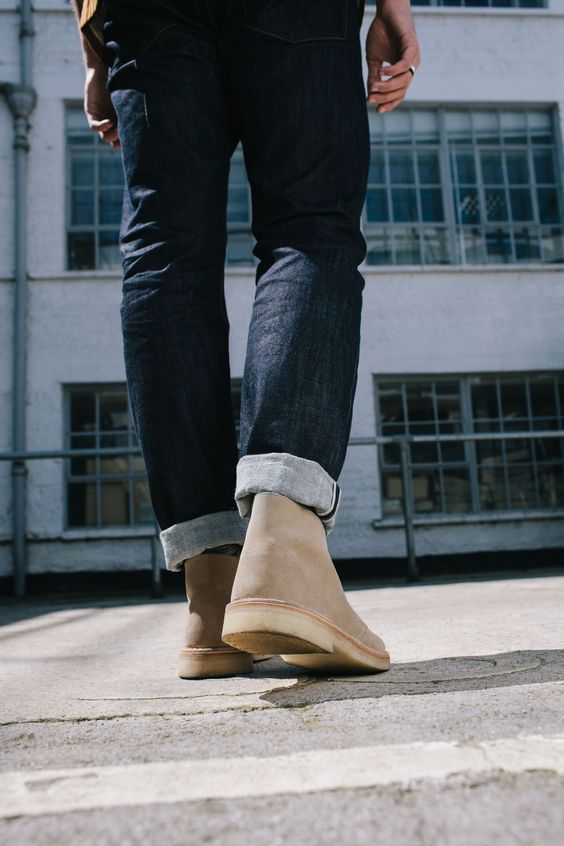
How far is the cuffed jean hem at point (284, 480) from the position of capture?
98 cm

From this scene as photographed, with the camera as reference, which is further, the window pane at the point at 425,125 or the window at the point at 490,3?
the window at the point at 490,3

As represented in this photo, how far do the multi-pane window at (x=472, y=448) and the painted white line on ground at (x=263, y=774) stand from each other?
6762mm

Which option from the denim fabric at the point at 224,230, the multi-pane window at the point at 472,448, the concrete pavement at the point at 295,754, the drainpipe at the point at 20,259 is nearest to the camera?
the concrete pavement at the point at 295,754

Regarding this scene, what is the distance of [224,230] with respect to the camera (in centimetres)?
123

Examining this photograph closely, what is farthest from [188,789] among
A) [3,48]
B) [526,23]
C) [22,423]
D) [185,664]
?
[526,23]

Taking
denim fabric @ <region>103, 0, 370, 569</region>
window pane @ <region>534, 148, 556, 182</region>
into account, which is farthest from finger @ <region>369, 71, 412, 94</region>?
window pane @ <region>534, 148, 556, 182</region>

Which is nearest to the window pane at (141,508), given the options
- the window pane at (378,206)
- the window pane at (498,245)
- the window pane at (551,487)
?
the window pane at (378,206)

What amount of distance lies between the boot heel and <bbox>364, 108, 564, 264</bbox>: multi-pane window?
7.23 meters

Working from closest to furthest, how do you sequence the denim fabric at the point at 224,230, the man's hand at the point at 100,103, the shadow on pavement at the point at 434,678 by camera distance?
the shadow on pavement at the point at 434,678
the denim fabric at the point at 224,230
the man's hand at the point at 100,103

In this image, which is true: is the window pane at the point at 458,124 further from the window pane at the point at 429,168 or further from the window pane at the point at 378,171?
the window pane at the point at 378,171

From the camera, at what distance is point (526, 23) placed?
831cm

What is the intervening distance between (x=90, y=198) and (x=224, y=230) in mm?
7016

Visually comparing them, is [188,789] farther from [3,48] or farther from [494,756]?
[3,48]

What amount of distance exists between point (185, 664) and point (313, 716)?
1.32ft
